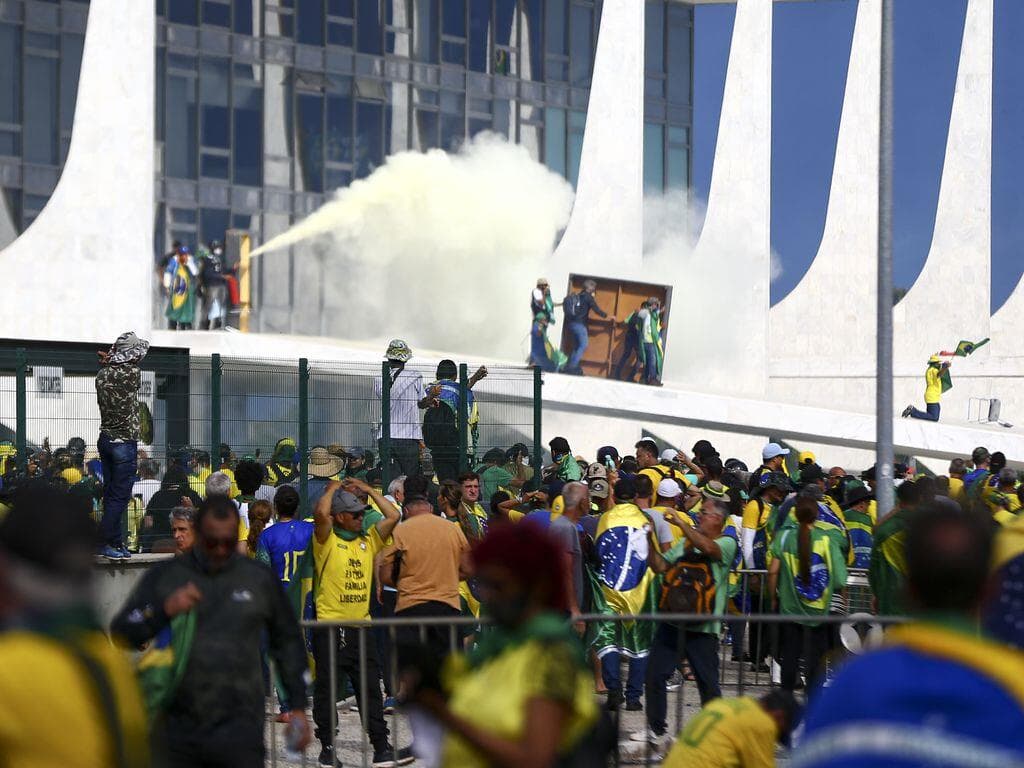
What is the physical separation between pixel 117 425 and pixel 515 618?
875 centimetres

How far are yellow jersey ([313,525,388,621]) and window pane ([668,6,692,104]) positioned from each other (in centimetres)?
3489

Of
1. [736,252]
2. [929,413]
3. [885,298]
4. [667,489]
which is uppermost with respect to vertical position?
[736,252]

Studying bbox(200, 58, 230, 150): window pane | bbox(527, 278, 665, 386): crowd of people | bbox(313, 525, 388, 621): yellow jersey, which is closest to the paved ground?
bbox(313, 525, 388, 621): yellow jersey

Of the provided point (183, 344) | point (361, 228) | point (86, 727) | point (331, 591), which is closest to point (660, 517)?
point (331, 591)

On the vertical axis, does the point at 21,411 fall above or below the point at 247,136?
below

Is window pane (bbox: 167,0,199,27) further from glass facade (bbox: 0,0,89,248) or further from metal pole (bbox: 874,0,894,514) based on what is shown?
metal pole (bbox: 874,0,894,514)

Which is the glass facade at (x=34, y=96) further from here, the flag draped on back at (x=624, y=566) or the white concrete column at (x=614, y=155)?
the flag draped on back at (x=624, y=566)

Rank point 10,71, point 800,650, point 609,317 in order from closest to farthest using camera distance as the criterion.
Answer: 1. point 800,650
2. point 609,317
3. point 10,71

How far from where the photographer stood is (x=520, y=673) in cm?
365

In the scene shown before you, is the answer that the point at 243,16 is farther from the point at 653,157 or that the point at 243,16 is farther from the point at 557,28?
the point at 653,157

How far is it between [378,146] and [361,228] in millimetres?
1972

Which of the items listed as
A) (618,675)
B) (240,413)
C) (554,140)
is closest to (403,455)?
(240,413)

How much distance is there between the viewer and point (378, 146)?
125 ft

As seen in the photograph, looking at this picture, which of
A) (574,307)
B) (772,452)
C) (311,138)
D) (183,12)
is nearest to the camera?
(772,452)
